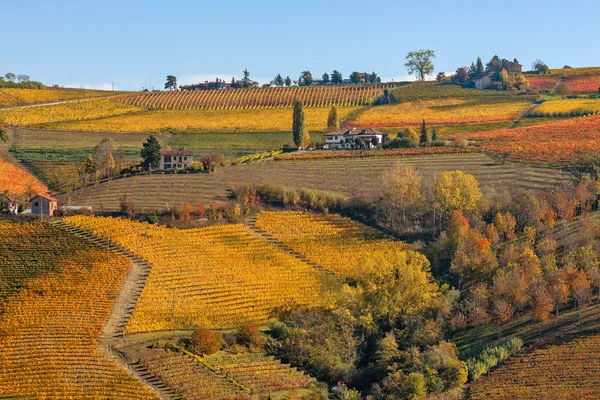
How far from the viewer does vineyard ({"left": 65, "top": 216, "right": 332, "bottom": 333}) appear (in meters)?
78.8

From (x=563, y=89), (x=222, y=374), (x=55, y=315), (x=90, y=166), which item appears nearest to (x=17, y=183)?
(x=90, y=166)

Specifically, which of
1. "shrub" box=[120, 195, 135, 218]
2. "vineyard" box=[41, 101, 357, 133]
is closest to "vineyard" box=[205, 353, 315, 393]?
"shrub" box=[120, 195, 135, 218]

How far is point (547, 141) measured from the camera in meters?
139

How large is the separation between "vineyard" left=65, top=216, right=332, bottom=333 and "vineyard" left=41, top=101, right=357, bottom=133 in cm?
7056

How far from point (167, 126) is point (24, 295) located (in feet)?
310

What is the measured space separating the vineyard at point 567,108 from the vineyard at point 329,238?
76328 mm

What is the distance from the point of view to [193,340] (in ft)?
238

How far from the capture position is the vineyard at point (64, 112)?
16550 cm

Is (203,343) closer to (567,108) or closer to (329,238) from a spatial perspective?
(329,238)

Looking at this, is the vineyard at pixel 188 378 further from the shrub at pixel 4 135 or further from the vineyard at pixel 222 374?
the shrub at pixel 4 135

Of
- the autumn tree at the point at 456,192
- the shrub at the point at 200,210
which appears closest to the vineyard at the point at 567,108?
the autumn tree at the point at 456,192

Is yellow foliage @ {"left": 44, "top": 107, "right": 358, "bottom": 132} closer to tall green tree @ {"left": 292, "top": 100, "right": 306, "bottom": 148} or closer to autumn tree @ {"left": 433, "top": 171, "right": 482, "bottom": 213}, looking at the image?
tall green tree @ {"left": 292, "top": 100, "right": 306, "bottom": 148}

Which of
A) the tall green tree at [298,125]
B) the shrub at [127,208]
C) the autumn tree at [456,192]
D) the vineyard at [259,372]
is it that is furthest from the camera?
the tall green tree at [298,125]

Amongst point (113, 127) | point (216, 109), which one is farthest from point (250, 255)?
point (216, 109)
